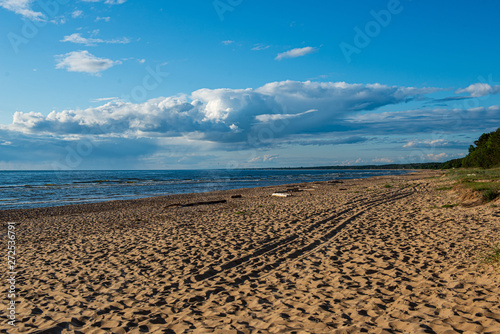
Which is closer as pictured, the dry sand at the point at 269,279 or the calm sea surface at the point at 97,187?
the dry sand at the point at 269,279

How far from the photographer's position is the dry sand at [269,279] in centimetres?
505

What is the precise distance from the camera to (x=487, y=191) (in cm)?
1546

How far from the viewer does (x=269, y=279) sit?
23.3 feet

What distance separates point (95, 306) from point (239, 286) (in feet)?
9.58

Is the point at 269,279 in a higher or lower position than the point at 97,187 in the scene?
lower

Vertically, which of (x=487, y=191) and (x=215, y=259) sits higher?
(x=487, y=191)

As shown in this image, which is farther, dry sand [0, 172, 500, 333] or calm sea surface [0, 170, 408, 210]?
calm sea surface [0, 170, 408, 210]

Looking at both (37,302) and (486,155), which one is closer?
(37,302)

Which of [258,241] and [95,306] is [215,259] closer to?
[258,241]

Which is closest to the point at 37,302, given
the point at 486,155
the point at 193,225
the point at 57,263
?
the point at 57,263

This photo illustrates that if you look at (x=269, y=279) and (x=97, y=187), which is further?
(x=97, y=187)

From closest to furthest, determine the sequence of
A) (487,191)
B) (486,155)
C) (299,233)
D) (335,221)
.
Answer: (299,233)
(335,221)
(487,191)
(486,155)

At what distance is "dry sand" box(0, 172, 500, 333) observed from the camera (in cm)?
505

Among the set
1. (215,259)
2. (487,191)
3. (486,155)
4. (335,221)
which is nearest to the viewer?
(215,259)
